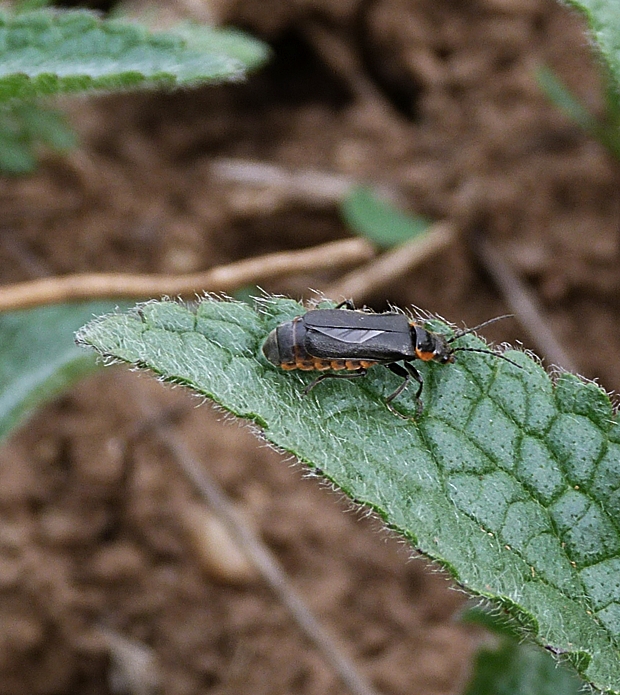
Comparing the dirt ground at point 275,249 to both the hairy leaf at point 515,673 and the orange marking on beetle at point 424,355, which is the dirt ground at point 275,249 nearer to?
the hairy leaf at point 515,673

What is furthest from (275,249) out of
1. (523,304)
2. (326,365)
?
(326,365)


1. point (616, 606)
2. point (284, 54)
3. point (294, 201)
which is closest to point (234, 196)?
point (294, 201)

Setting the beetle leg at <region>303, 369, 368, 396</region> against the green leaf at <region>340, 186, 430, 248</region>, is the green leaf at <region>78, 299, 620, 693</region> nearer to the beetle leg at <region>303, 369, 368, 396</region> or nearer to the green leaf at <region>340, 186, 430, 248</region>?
the beetle leg at <region>303, 369, 368, 396</region>

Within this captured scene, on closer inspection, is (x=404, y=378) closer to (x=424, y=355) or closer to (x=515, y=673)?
(x=424, y=355)

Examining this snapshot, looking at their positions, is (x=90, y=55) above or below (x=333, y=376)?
above

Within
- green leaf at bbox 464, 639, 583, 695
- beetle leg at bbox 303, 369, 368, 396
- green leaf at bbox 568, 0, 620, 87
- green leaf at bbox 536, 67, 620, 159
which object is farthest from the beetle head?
green leaf at bbox 536, 67, 620, 159

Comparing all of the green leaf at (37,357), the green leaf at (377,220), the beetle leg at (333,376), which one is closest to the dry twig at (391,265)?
the green leaf at (377,220)
